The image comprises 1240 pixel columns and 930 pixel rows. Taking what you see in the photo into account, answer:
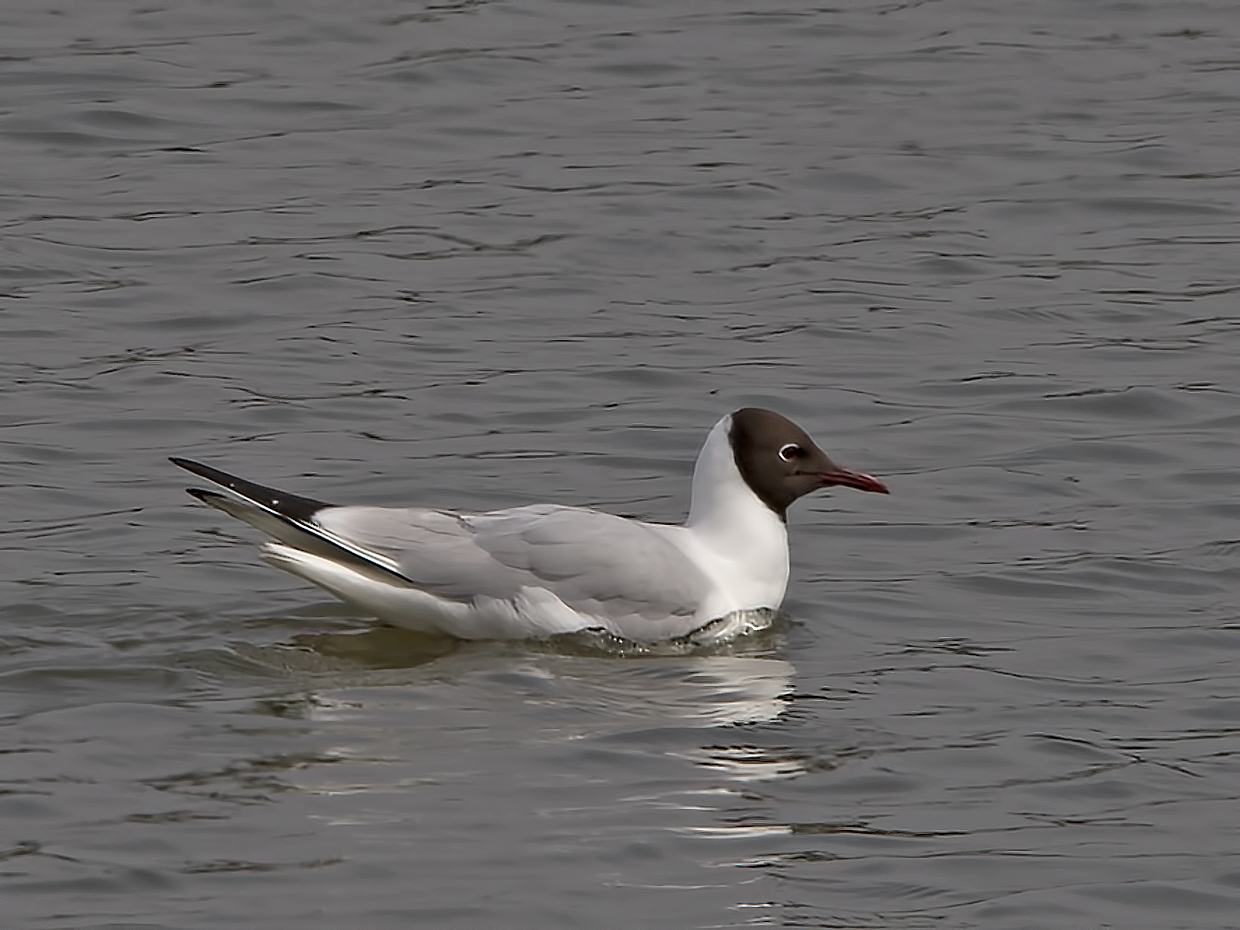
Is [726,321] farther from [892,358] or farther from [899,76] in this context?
[899,76]

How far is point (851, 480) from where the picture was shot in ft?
34.7

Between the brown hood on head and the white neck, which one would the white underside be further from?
the brown hood on head

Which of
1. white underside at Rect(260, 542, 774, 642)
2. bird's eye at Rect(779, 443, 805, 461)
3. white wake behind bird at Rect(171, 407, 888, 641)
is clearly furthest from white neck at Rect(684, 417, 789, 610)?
white underside at Rect(260, 542, 774, 642)

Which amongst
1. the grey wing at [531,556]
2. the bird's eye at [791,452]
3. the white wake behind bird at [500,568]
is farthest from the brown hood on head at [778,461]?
the grey wing at [531,556]

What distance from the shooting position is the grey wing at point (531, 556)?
9.97m

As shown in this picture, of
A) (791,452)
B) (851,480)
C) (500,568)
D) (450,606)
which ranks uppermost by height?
(791,452)

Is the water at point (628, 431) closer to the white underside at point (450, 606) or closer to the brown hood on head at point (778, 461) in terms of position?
the white underside at point (450, 606)

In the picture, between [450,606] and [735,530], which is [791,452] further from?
[450,606]

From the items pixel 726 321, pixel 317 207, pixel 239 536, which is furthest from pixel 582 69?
pixel 239 536

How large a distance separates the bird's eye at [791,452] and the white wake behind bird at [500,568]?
52cm

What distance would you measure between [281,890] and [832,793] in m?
1.89

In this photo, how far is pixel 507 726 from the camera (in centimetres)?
905

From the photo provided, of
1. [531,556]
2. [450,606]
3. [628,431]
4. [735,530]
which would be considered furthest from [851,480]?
[628,431]

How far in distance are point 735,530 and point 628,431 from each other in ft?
7.22
